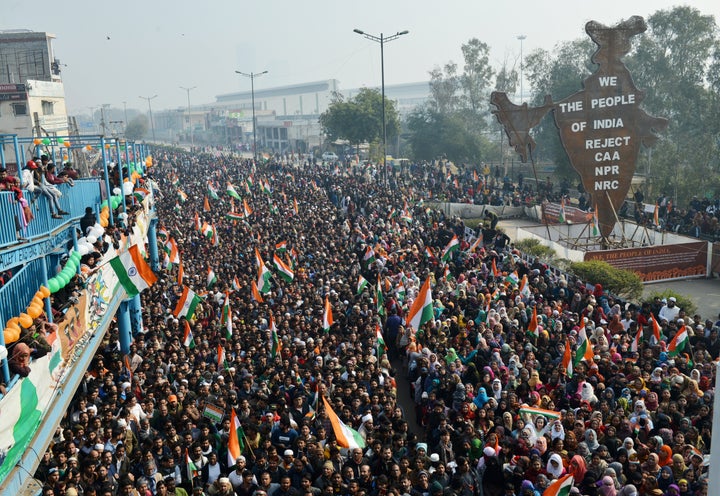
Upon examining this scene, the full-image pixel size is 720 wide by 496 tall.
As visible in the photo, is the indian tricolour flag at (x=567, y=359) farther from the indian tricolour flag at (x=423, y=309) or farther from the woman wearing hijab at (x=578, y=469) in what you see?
the woman wearing hijab at (x=578, y=469)

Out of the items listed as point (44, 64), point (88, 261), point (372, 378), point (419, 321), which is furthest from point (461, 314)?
point (44, 64)

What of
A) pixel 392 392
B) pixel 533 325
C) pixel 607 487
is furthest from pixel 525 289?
pixel 607 487

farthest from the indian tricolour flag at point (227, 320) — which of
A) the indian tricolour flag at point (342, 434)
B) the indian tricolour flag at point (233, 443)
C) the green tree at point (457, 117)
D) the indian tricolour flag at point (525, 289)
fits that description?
the green tree at point (457, 117)

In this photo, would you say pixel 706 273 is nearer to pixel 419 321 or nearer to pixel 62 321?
pixel 419 321

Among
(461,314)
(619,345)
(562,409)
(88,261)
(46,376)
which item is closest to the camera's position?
(46,376)

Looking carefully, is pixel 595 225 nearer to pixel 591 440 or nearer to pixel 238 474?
pixel 591 440
